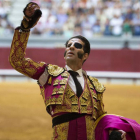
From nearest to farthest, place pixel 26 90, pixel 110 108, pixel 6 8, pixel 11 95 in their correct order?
pixel 110 108 → pixel 11 95 → pixel 26 90 → pixel 6 8

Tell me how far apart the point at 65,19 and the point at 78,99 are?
7.59 meters

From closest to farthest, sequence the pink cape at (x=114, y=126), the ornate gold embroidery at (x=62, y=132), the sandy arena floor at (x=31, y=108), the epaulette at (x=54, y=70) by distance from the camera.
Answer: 1. the ornate gold embroidery at (x=62, y=132)
2. the epaulette at (x=54, y=70)
3. the pink cape at (x=114, y=126)
4. the sandy arena floor at (x=31, y=108)

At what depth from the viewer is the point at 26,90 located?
699 cm

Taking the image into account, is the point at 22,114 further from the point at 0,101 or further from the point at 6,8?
the point at 6,8

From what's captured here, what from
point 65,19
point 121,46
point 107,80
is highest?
point 65,19

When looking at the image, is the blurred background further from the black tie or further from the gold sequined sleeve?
the gold sequined sleeve

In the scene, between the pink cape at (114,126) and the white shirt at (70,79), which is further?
the pink cape at (114,126)

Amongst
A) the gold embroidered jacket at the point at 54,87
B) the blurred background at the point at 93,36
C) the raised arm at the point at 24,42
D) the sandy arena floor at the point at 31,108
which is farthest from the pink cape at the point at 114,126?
the blurred background at the point at 93,36

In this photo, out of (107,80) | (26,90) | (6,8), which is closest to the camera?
(26,90)

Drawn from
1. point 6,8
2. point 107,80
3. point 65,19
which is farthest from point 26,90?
point 6,8

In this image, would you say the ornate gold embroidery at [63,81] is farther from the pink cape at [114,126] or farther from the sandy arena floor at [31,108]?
the sandy arena floor at [31,108]

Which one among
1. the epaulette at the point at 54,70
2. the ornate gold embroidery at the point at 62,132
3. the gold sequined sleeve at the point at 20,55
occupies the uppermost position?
the gold sequined sleeve at the point at 20,55

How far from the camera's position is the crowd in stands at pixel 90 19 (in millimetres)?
9312

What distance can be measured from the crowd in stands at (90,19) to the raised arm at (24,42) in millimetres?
7028
